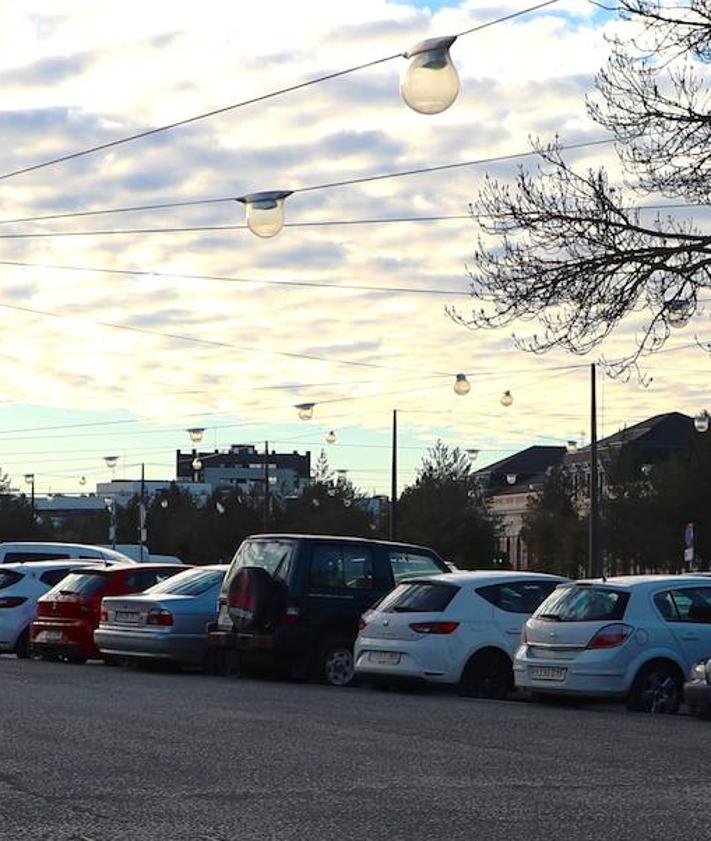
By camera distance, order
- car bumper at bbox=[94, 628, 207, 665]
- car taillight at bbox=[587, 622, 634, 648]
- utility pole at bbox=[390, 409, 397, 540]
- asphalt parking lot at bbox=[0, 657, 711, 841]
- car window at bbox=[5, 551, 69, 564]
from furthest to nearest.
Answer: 1. utility pole at bbox=[390, 409, 397, 540]
2. car window at bbox=[5, 551, 69, 564]
3. car bumper at bbox=[94, 628, 207, 665]
4. car taillight at bbox=[587, 622, 634, 648]
5. asphalt parking lot at bbox=[0, 657, 711, 841]

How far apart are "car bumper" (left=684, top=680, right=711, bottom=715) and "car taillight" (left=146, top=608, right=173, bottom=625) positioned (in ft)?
30.4

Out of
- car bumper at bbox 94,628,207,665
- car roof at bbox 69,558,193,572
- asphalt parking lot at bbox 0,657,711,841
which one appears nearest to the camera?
asphalt parking lot at bbox 0,657,711,841

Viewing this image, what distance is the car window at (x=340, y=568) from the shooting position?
957 inches

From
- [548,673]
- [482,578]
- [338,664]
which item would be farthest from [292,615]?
[548,673]

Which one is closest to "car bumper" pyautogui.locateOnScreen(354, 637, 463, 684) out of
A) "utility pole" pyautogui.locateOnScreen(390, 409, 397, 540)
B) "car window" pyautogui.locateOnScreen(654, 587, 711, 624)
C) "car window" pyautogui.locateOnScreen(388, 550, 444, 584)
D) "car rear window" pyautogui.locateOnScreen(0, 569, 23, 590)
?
"car window" pyautogui.locateOnScreen(654, 587, 711, 624)

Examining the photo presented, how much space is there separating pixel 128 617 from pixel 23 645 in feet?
15.9

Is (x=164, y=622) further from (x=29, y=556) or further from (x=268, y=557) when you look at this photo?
(x=29, y=556)

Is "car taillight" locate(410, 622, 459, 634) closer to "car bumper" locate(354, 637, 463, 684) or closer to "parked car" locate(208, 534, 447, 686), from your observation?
"car bumper" locate(354, 637, 463, 684)

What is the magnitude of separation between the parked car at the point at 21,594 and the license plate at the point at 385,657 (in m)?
9.20

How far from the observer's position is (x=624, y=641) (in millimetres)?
19609

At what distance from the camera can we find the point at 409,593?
73.5 ft

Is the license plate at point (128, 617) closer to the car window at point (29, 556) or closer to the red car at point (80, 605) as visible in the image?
the red car at point (80, 605)

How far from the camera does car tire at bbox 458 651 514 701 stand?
21.9m

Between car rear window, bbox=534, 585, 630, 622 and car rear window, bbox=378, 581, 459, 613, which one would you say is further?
car rear window, bbox=378, 581, 459, 613
